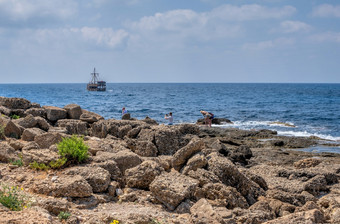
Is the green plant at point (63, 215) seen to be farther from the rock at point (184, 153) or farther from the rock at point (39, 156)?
the rock at point (184, 153)

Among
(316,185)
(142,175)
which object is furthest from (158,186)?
(316,185)

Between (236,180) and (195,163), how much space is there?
3.51 feet

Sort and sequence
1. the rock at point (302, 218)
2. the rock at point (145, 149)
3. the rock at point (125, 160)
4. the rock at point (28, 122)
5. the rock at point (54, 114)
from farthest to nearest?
1. the rock at point (54, 114)
2. the rock at point (28, 122)
3. the rock at point (145, 149)
4. the rock at point (125, 160)
5. the rock at point (302, 218)

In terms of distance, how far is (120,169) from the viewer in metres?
8.51

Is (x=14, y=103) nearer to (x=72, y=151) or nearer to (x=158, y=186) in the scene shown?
(x=72, y=151)

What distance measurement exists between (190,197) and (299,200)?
2801mm

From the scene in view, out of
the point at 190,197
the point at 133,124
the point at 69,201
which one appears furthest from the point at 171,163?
the point at 133,124

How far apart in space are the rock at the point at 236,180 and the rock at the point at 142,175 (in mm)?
1422

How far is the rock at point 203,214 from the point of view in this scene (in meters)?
5.96

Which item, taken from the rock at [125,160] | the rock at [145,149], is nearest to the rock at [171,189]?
the rock at [125,160]

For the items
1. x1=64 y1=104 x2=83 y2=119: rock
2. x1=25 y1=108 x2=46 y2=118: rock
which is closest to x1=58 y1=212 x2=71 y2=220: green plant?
x1=64 y1=104 x2=83 y2=119: rock

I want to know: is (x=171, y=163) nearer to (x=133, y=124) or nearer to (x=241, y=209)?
(x=241, y=209)

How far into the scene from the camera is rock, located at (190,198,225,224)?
5965 mm

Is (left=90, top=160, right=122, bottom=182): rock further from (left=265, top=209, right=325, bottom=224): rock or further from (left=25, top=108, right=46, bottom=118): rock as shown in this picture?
(left=25, top=108, right=46, bottom=118): rock
